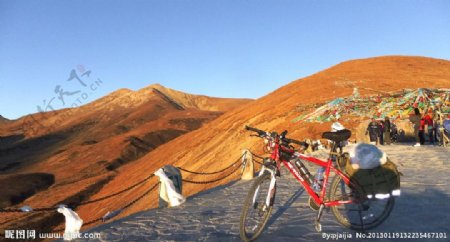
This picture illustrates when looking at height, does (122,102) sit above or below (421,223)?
above

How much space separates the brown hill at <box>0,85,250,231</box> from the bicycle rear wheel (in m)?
25.0

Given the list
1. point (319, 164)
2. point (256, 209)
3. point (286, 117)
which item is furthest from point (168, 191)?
point (286, 117)

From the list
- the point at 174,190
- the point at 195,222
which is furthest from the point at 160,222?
the point at 174,190

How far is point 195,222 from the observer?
6.89 meters

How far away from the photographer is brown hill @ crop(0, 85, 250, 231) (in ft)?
129

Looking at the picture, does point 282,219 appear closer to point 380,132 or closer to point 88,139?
point 380,132

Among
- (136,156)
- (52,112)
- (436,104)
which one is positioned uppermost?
(52,112)

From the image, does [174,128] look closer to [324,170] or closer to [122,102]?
[122,102]

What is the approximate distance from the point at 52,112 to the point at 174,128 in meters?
63.6

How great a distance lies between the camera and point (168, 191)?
8914 mm

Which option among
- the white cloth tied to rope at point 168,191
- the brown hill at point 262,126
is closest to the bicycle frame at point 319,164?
the white cloth tied to rope at point 168,191

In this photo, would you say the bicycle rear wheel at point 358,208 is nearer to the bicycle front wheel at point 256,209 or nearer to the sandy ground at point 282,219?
the sandy ground at point 282,219

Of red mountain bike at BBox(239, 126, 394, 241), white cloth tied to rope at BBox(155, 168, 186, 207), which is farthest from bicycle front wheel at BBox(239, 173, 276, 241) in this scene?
white cloth tied to rope at BBox(155, 168, 186, 207)

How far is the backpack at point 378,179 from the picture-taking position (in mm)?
4812
